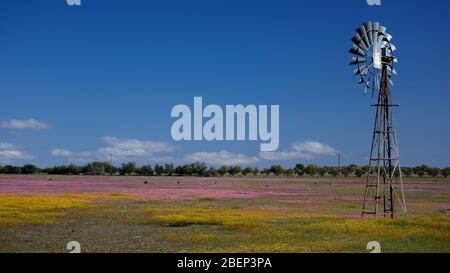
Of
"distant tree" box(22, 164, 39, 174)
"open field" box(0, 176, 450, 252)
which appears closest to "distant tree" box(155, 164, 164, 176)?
"distant tree" box(22, 164, 39, 174)

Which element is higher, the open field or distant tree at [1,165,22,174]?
distant tree at [1,165,22,174]


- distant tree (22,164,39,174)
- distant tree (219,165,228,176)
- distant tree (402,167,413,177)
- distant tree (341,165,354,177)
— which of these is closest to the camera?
distant tree (22,164,39,174)

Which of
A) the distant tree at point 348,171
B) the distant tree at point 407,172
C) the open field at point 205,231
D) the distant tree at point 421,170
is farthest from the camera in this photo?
the distant tree at point 348,171

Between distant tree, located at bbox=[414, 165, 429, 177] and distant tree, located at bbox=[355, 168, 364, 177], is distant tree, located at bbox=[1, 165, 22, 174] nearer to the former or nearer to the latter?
distant tree, located at bbox=[355, 168, 364, 177]

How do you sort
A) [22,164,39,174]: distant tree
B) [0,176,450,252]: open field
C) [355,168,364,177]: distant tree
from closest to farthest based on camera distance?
[0,176,450,252]: open field → [22,164,39,174]: distant tree → [355,168,364,177]: distant tree

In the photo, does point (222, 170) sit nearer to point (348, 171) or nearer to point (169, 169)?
point (169, 169)

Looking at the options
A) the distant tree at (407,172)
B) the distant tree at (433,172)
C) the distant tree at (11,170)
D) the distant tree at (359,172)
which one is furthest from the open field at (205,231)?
the distant tree at (433,172)

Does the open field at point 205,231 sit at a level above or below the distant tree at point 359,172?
below

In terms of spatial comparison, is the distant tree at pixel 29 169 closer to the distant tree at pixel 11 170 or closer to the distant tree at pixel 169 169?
the distant tree at pixel 11 170

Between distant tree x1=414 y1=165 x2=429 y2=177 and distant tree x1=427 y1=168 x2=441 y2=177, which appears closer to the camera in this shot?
distant tree x1=427 y1=168 x2=441 y2=177
